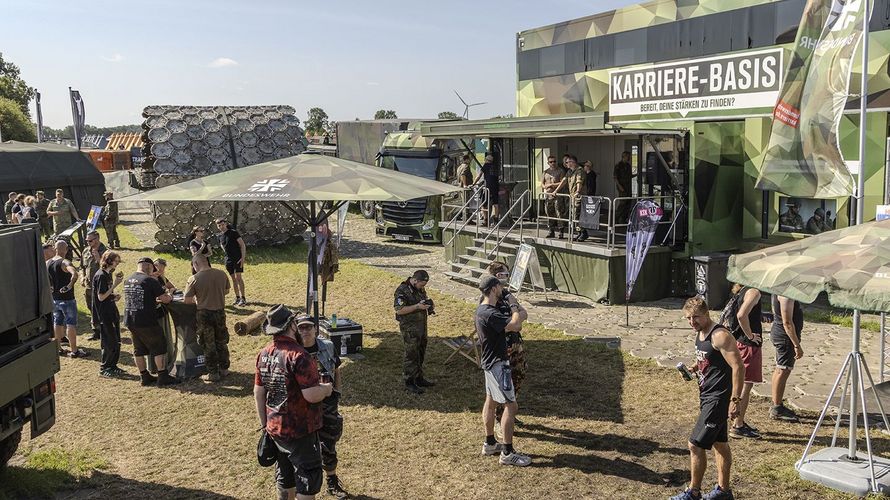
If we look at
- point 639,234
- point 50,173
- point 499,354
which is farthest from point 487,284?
point 50,173

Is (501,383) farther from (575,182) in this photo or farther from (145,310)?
(575,182)

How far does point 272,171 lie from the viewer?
1037 cm

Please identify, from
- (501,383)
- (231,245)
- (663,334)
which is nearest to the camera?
(501,383)

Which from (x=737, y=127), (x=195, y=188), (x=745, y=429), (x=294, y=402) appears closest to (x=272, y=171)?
(x=195, y=188)

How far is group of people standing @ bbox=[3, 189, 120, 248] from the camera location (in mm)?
19312

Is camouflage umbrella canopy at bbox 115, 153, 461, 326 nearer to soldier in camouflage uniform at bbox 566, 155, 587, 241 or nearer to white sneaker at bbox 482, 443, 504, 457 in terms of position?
white sneaker at bbox 482, 443, 504, 457

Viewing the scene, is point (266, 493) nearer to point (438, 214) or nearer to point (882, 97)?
point (882, 97)

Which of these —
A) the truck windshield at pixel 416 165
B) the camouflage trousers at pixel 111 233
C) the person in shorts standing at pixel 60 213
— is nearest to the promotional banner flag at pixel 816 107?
the truck windshield at pixel 416 165

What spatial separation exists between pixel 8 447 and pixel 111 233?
1581cm

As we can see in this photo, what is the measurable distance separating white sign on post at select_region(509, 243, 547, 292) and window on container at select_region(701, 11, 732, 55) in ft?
18.7

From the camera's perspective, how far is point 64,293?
11602mm

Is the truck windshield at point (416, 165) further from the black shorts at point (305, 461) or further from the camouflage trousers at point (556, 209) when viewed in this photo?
the black shorts at point (305, 461)

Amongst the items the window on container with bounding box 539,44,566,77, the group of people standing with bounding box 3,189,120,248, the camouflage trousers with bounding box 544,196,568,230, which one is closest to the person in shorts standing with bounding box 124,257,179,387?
the camouflage trousers with bounding box 544,196,568,230

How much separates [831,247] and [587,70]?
13.5m
